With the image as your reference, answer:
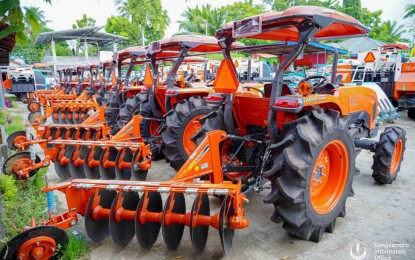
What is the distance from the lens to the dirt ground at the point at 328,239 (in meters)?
2.70

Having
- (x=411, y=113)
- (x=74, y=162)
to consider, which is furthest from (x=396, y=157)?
(x=411, y=113)

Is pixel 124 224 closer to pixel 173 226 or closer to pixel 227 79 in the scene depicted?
pixel 173 226

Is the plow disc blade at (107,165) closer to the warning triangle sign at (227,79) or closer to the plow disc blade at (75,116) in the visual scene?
the warning triangle sign at (227,79)

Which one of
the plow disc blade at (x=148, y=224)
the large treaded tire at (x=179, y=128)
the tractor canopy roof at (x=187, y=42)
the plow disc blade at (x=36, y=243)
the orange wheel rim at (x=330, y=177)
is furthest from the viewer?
the tractor canopy roof at (x=187, y=42)

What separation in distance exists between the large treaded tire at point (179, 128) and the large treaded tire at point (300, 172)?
83.3 inches

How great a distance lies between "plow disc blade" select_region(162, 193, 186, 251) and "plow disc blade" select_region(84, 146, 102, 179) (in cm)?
206

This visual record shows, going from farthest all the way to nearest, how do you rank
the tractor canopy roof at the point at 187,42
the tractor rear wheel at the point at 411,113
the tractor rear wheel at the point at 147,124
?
the tractor rear wheel at the point at 411,113 → the tractor rear wheel at the point at 147,124 → the tractor canopy roof at the point at 187,42

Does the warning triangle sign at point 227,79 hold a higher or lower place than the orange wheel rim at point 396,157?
higher

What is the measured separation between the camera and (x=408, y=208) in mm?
3582

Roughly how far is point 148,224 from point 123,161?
1.76m

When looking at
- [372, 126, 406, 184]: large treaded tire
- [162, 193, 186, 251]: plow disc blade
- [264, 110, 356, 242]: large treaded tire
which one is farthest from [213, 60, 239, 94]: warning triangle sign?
[372, 126, 406, 184]: large treaded tire

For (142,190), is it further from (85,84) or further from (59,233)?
(85,84)

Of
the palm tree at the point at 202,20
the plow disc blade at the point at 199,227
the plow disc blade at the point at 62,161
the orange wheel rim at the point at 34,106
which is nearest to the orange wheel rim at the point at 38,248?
the plow disc blade at the point at 199,227

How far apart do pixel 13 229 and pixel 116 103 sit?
5.17 m
